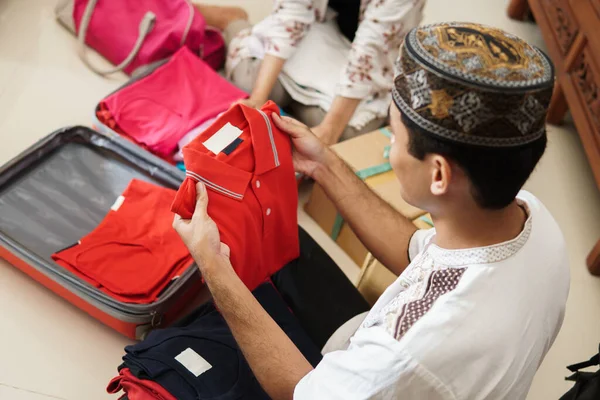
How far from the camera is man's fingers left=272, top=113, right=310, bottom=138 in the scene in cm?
127

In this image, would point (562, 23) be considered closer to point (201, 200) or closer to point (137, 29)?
point (137, 29)

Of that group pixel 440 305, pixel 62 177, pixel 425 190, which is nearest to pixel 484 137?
pixel 425 190

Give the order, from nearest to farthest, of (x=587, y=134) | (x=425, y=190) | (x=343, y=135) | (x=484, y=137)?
(x=484, y=137) < (x=425, y=190) < (x=343, y=135) < (x=587, y=134)

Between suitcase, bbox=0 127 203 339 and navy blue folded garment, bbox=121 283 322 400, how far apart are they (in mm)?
215

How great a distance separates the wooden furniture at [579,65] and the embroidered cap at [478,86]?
142 cm

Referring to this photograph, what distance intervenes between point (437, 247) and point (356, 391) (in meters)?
0.27

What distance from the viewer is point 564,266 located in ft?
2.95

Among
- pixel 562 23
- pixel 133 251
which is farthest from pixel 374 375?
pixel 562 23

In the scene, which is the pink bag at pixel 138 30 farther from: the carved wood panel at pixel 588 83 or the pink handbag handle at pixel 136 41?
the carved wood panel at pixel 588 83

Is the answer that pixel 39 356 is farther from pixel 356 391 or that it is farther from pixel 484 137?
pixel 484 137

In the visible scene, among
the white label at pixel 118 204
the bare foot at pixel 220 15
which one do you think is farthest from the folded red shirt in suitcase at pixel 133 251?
the bare foot at pixel 220 15

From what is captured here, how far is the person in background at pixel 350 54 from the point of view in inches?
70.3

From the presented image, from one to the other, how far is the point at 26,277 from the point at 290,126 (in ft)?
2.99

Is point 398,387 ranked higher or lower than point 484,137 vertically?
lower
